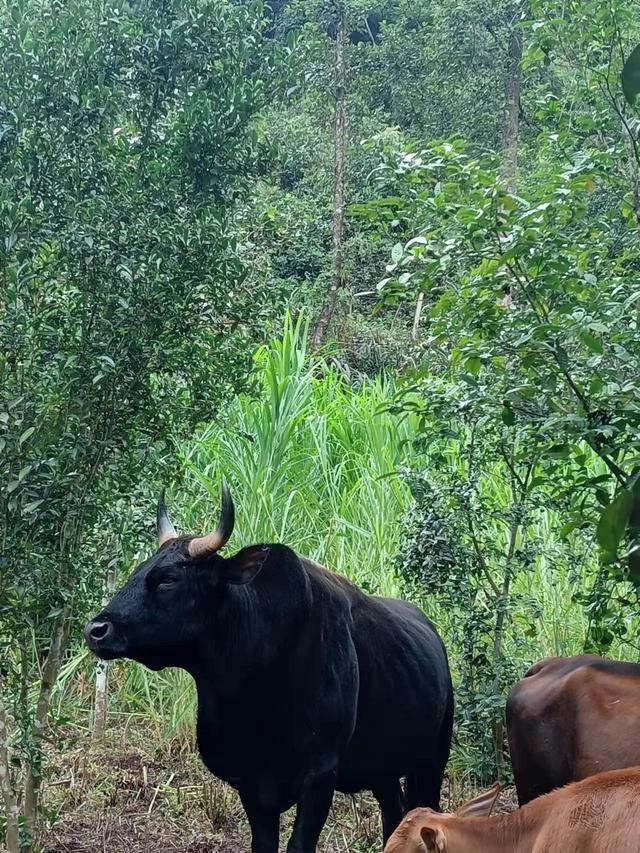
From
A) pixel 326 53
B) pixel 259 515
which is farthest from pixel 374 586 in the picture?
pixel 326 53

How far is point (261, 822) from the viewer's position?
4.95 metres

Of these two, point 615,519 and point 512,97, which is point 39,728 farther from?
point 512,97

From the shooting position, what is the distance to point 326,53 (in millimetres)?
18188

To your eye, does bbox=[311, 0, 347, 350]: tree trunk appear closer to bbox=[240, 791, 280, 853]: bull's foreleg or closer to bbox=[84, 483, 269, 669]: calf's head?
bbox=[84, 483, 269, 669]: calf's head

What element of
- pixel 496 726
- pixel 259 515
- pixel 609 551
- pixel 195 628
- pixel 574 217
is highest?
pixel 574 217

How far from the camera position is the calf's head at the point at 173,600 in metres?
4.53

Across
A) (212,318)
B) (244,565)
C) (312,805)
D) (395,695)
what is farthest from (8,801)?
(212,318)

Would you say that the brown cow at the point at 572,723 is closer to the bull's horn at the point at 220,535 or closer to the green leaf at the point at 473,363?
the green leaf at the point at 473,363

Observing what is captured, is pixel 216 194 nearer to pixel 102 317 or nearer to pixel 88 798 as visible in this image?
pixel 102 317

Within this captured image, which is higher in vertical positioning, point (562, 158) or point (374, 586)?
point (562, 158)

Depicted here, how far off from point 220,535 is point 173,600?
1.15 feet

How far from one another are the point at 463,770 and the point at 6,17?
492cm

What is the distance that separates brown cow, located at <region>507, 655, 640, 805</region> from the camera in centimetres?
443

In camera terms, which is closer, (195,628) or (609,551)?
(609,551)
